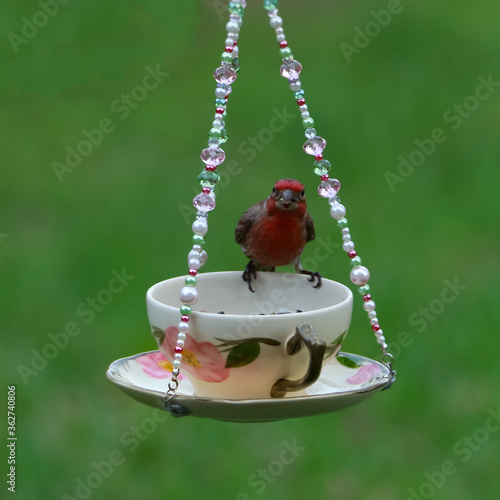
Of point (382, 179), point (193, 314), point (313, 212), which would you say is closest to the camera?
point (193, 314)

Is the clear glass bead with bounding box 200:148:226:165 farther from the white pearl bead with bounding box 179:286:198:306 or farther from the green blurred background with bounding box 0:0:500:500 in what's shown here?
the green blurred background with bounding box 0:0:500:500

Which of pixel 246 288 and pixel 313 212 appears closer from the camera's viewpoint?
pixel 246 288

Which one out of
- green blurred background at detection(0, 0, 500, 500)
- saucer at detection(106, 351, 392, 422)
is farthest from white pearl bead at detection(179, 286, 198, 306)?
green blurred background at detection(0, 0, 500, 500)

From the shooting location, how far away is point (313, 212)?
589 centimetres

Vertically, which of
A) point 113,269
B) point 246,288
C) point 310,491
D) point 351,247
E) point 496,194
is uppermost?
point 351,247

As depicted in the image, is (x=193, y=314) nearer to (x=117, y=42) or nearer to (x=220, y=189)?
(x=117, y=42)

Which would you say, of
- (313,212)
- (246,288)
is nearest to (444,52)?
(313,212)

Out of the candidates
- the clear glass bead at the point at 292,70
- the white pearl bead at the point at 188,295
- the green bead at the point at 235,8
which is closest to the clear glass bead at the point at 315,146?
the clear glass bead at the point at 292,70

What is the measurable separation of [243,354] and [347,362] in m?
0.51

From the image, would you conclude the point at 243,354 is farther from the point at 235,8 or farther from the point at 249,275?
the point at 235,8

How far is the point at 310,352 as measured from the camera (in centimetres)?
228

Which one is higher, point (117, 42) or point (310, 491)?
point (117, 42)

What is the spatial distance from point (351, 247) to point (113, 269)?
3.08 metres

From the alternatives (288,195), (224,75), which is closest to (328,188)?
(288,195)
